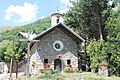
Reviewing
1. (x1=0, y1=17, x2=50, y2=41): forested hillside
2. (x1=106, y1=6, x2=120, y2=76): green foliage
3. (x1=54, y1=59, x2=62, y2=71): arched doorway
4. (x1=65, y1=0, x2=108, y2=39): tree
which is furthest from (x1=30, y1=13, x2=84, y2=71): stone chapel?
(x1=0, y1=17, x2=50, y2=41): forested hillside

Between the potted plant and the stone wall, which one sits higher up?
the stone wall

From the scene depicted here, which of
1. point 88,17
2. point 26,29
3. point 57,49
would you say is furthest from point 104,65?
point 26,29

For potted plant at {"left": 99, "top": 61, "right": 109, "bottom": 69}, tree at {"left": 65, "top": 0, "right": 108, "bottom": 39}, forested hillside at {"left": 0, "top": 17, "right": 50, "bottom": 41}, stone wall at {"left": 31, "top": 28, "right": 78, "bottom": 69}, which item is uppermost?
forested hillside at {"left": 0, "top": 17, "right": 50, "bottom": 41}

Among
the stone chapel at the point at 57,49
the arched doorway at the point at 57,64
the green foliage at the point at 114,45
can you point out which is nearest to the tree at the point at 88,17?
the stone chapel at the point at 57,49

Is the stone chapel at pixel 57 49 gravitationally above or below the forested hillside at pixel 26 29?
below

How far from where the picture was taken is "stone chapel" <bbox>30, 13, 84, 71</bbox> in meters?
31.7

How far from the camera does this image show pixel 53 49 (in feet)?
105

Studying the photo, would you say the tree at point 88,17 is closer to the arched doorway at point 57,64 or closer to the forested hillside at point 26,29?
the arched doorway at point 57,64

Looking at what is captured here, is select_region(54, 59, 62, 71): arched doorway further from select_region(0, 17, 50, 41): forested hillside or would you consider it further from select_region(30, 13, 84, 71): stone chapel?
select_region(0, 17, 50, 41): forested hillside

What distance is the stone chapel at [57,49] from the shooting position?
31.7 metres

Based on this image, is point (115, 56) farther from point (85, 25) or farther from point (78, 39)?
point (85, 25)

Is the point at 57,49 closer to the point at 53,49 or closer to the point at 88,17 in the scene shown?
the point at 53,49

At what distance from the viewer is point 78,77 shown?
23.6 meters

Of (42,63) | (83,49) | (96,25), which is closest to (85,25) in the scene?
(96,25)
